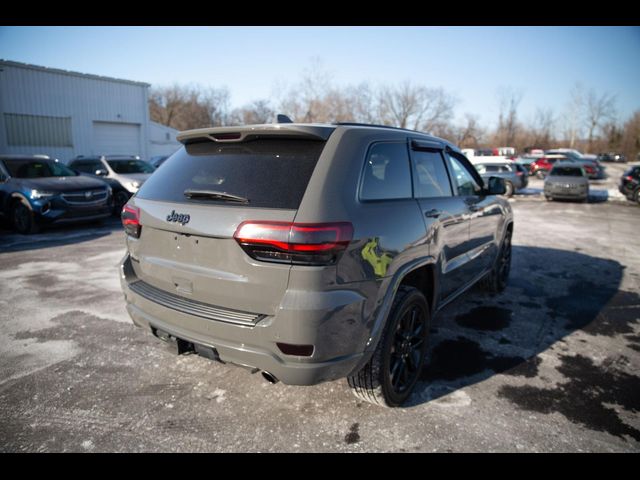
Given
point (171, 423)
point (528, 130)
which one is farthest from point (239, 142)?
point (528, 130)

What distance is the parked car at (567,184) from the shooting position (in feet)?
53.3

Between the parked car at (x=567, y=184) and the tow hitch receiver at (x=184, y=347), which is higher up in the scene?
the parked car at (x=567, y=184)

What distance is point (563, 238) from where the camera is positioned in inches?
365

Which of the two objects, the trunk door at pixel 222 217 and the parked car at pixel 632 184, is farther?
the parked car at pixel 632 184

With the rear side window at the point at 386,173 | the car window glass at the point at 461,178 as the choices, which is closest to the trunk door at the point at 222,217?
the rear side window at the point at 386,173

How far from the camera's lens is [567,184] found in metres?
16.3

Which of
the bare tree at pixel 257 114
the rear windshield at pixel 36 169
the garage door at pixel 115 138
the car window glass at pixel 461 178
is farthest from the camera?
the bare tree at pixel 257 114

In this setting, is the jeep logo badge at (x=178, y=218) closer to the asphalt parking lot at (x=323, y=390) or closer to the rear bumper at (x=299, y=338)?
the rear bumper at (x=299, y=338)

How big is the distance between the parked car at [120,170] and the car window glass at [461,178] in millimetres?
9779

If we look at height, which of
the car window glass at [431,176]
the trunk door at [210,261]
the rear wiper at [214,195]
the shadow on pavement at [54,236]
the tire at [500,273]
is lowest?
the shadow on pavement at [54,236]

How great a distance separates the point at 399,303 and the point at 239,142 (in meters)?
1.45

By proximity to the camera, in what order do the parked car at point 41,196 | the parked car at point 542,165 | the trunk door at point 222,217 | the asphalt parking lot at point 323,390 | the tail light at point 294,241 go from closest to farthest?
the tail light at point 294,241, the trunk door at point 222,217, the asphalt parking lot at point 323,390, the parked car at point 41,196, the parked car at point 542,165

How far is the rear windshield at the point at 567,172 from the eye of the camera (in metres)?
16.9
